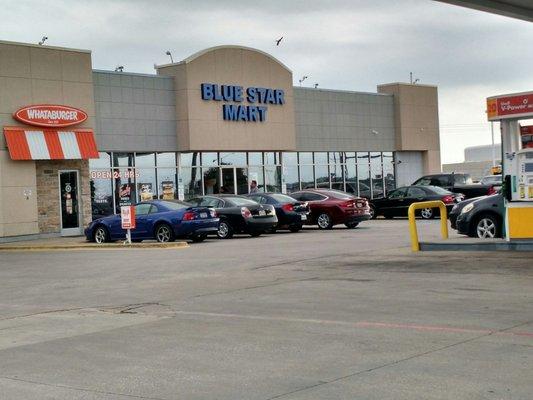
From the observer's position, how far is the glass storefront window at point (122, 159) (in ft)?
108

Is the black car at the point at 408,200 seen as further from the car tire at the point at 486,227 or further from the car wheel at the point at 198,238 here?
the car tire at the point at 486,227

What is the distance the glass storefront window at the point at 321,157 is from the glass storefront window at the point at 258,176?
470 centimetres

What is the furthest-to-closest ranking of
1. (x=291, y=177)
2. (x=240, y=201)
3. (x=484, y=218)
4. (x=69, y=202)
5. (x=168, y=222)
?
(x=291, y=177) < (x=69, y=202) < (x=240, y=201) < (x=168, y=222) < (x=484, y=218)

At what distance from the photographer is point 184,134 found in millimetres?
34875

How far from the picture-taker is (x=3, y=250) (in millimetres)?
25281

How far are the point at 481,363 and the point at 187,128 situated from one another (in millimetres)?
28578

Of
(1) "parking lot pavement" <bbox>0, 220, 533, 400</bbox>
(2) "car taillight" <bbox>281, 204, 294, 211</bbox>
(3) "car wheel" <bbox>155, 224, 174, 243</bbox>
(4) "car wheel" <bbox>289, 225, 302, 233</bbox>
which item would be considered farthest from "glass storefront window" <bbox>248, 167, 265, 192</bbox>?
(1) "parking lot pavement" <bbox>0, 220, 533, 400</bbox>

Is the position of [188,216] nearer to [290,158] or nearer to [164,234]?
[164,234]

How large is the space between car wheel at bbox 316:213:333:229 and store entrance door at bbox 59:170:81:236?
30.0 feet

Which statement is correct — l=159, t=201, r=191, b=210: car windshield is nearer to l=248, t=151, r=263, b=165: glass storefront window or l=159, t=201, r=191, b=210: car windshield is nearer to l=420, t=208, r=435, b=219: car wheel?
l=420, t=208, r=435, b=219: car wheel

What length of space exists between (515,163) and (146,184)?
20083 mm

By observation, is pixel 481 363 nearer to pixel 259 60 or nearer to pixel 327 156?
pixel 259 60

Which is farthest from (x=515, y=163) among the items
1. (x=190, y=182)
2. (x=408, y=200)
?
(x=190, y=182)

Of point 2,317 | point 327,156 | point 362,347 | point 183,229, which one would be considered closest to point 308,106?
point 327,156
